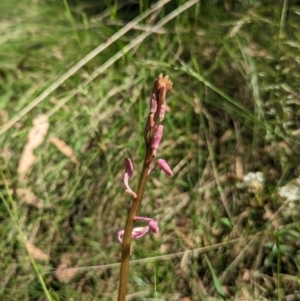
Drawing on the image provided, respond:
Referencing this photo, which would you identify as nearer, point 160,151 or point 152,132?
point 152,132

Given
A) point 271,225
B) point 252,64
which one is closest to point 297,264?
point 271,225

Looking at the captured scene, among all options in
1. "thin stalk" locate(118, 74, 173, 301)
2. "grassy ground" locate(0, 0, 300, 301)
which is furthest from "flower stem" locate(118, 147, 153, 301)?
"grassy ground" locate(0, 0, 300, 301)

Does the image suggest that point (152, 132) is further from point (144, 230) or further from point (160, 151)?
point (160, 151)

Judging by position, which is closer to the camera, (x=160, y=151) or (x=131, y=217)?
(x=131, y=217)

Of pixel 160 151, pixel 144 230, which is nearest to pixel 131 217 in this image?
pixel 144 230

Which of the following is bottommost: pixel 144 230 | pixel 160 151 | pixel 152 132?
pixel 160 151

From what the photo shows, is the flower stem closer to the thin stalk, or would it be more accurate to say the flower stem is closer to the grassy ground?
the thin stalk

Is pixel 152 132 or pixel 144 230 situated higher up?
pixel 152 132

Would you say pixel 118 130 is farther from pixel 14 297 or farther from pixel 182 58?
pixel 14 297

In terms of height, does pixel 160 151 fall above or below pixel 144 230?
below

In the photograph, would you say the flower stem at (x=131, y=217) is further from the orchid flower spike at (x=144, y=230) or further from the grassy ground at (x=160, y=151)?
the grassy ground at (x=160, y=151)
